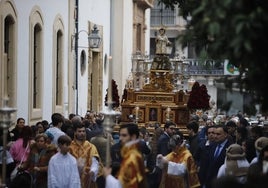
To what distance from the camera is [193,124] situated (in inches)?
715

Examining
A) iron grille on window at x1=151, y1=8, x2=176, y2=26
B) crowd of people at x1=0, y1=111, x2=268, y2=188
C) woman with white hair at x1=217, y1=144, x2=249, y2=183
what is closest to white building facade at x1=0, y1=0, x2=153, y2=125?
crowd of people at x1=0, y1=111, x2=268, y2=188

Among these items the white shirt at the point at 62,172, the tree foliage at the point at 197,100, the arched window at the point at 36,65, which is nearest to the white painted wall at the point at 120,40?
the arched window at the point at 36,65

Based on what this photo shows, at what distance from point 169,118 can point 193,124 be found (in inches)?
248

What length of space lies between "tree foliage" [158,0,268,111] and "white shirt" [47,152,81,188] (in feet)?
17.0

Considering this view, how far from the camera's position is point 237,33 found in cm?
797

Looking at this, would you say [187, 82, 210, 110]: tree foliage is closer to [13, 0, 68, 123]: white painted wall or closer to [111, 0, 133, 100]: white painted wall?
[13, 0, 68, 123]: white painted wall

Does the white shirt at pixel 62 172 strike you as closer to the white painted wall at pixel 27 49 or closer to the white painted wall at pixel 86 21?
the white painted wall at pixel 27 49

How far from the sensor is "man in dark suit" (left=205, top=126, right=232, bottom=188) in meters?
14.3

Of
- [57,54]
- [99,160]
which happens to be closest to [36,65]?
[57,54]

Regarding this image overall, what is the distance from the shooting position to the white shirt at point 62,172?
1376 cm

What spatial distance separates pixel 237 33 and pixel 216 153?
21.9 ft

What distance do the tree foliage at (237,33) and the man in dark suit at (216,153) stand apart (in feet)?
17.5

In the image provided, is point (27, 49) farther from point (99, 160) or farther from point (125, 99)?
point (99, 160)

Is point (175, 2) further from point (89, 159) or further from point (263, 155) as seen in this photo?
point (263, 155)
